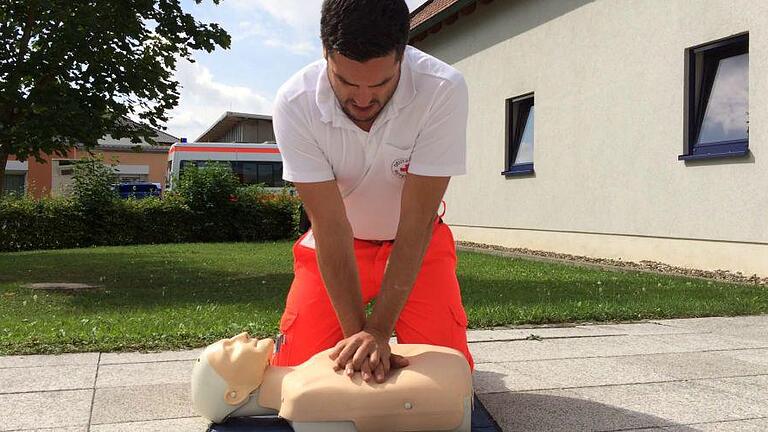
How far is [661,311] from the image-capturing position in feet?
17.1

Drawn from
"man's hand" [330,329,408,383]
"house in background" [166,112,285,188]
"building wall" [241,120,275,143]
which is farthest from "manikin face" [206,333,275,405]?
"building wall" [241,120,275,143]

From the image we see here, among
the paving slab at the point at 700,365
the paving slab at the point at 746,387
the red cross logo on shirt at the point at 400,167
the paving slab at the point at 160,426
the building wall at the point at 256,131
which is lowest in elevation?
the paving slab at the point at 160,426

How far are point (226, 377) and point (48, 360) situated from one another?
1946 mm

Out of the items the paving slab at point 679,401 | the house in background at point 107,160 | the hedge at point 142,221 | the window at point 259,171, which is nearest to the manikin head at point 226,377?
the paving slab at point 679,401

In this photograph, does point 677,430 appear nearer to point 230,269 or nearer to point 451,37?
point 230,269

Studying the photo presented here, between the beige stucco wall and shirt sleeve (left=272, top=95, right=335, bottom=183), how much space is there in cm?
624

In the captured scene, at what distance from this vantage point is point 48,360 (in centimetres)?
370

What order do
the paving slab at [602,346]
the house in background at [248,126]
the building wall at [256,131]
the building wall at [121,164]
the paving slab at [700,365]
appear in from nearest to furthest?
the paving slab at [700,365] < the paving slab at [602,346] < the house in background at [248,126] < the building wall at [256,131] < the building wall at [121,164]

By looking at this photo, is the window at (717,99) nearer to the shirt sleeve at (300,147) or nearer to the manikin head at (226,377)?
the shirt sleeve at (300,147)

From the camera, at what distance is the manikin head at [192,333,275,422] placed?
2.25 m

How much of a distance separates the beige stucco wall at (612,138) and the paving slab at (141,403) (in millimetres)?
6409

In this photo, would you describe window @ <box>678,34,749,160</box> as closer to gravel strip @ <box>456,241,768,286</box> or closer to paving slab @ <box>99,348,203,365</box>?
gravel strip @ <box>456,241,768,286</box>

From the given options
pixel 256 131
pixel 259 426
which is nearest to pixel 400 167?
pixel 259 426

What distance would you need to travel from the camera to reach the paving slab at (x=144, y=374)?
326 centimetres
